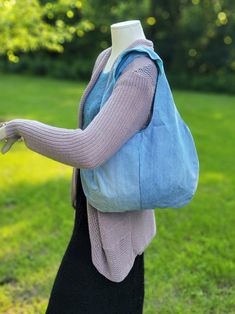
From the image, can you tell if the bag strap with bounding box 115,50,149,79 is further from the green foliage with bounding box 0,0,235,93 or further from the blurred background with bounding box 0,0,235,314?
the green foliage with bounding box 0,0,235,93

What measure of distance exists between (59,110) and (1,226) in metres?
6.33

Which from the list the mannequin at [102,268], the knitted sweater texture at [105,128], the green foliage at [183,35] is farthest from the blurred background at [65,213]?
the green foliage at [183,35]

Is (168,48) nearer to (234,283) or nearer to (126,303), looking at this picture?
(234,283)

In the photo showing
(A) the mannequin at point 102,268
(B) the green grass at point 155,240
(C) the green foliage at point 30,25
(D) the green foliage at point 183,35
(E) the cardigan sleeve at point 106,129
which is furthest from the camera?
(D) the green foliage at point 183,35

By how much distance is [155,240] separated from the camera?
3.74 m

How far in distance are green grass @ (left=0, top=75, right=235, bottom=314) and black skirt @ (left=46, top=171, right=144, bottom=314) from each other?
3.88ft

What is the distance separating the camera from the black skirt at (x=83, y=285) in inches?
66.6

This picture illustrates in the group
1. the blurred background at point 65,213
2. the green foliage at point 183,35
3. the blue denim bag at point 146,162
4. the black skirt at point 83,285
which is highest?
the blue denim bag at point 146,162

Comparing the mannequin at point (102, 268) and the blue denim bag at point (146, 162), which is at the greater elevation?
the blue denim bag at point (146, 162)

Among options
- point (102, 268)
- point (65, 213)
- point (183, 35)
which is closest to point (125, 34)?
point (102, 268)

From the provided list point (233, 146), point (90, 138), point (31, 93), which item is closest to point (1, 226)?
point (90, 138)

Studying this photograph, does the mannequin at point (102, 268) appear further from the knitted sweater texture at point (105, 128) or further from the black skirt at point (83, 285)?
the knitted sweater texture at point (105, 128)

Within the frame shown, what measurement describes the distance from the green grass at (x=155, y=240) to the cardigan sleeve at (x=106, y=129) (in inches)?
69.0

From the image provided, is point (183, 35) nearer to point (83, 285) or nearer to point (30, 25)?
point (30, 25)
